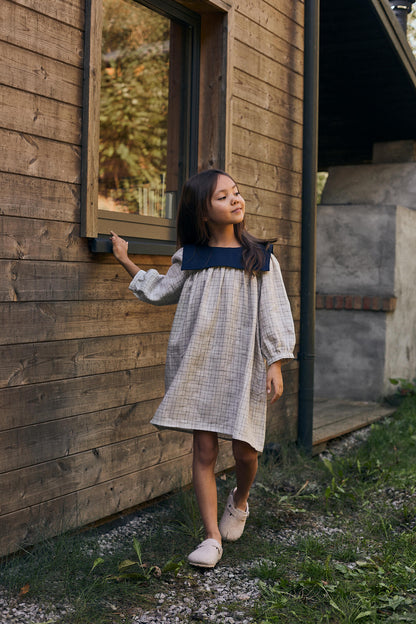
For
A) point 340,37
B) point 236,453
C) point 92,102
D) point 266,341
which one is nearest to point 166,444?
point 236,453

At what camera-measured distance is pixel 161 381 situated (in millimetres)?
3732

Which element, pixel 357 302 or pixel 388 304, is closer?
pixel 388 304

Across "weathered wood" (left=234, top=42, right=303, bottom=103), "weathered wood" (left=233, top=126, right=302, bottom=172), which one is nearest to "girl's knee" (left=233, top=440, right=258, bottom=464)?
"weathered wood" (left=233, top=126, right=302, bottom=172)

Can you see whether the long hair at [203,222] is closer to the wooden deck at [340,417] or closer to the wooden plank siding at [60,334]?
the wooden plank siding at [60,334]

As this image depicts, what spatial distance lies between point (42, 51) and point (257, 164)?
6.26 feet

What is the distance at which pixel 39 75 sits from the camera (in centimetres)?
287

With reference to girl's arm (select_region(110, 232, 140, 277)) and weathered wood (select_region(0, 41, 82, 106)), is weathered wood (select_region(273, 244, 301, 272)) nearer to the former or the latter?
girl's arm (select_region(110, 232, 140, 277))

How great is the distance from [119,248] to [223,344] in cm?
62

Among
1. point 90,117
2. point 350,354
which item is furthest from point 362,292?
point 90,117

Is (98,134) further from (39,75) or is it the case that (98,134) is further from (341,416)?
(341,416)

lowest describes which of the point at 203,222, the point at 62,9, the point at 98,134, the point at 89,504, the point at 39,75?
the point at 89,504

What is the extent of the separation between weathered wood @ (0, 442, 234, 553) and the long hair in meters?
1.20

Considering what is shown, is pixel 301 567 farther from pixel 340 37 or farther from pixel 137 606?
pixel 340 37

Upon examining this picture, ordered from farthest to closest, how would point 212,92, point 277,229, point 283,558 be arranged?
point 277,229 < point 212,92 < point 283,558
